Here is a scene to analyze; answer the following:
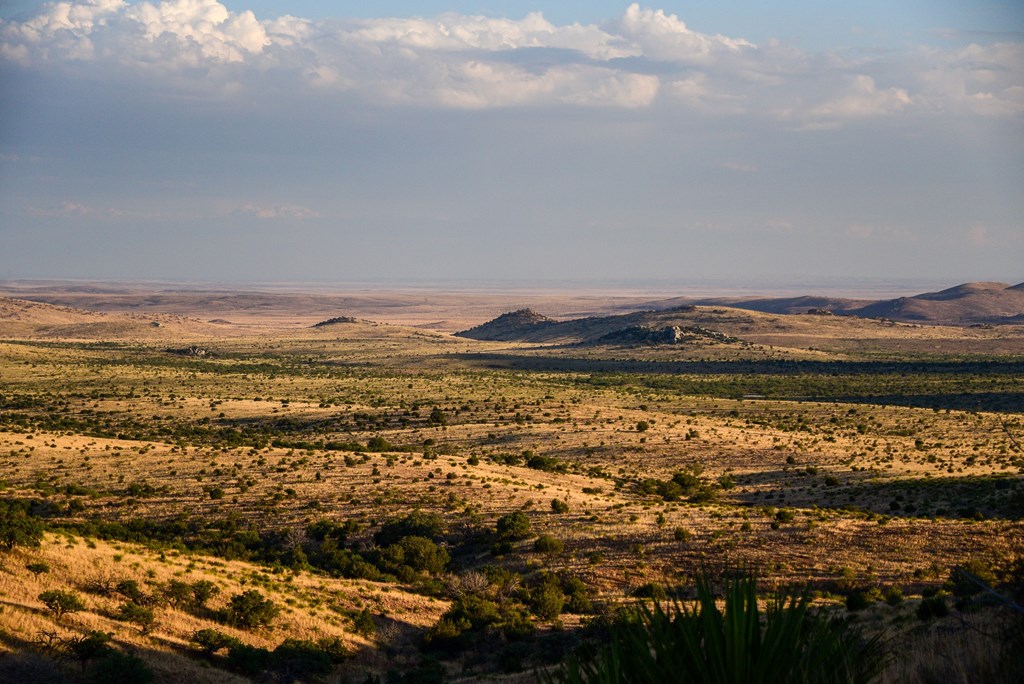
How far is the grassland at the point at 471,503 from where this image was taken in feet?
68.9

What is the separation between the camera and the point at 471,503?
33.9 m

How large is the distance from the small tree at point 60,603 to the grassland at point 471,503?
0.96ft

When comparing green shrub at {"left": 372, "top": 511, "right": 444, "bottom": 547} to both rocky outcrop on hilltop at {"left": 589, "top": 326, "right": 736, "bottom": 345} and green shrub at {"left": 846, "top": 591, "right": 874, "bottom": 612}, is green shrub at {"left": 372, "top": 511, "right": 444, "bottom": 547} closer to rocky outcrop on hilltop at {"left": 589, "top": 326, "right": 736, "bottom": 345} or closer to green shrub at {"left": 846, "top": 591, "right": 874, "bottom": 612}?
green shrub at {"left": 846, "top": 591, "right": 874, "bottom": 612}

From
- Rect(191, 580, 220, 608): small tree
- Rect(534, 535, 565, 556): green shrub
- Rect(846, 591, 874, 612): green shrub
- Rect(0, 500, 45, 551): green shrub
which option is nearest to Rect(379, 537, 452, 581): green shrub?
Rect(534, 535, 565, 556): green shrub

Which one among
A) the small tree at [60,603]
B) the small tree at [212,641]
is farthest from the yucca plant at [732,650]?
the small tree at [60,603]

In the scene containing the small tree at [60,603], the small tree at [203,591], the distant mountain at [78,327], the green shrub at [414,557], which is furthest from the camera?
the distant mountain at [78,327]

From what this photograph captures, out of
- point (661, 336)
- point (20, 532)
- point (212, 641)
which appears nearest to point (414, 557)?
point (212, 641)

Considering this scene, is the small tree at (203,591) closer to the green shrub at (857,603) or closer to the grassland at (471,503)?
Answer: the grassland at (471,503)

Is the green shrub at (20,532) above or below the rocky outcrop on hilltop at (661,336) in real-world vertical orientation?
below

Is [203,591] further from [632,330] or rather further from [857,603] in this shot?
[632,330]

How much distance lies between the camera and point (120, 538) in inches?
1114

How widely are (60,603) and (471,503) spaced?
57.4 ft

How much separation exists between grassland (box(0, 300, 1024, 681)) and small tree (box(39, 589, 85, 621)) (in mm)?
292

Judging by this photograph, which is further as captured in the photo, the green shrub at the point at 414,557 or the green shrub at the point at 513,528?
the green shrub at the point at 513,528
